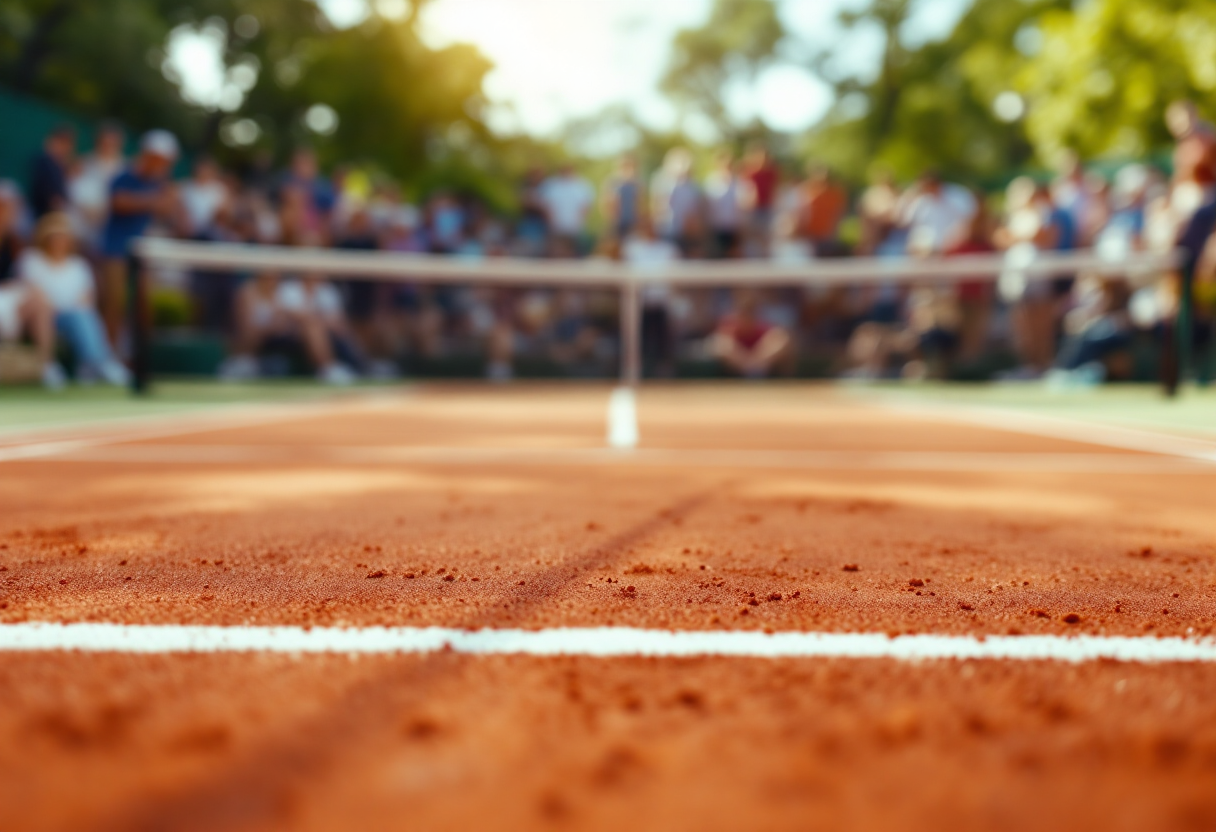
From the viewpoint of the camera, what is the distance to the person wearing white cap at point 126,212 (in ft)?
32.9

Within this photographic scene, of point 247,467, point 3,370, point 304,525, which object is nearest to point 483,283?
point 3,370

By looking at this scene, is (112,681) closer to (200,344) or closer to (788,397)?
(788,397)

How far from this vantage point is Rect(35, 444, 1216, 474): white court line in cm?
409

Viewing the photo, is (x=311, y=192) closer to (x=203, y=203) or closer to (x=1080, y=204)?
(x=203, y=203)

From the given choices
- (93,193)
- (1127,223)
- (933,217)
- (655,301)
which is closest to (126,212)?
(93,193)

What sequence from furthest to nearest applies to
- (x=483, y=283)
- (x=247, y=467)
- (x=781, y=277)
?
1. (x=483, y=283)
2. (x=781, y=277)
3. (x=247, y=467)

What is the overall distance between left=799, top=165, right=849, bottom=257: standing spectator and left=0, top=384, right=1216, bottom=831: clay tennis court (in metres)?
9.42

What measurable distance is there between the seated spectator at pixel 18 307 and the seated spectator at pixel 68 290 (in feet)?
0.30

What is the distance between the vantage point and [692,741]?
114 cm

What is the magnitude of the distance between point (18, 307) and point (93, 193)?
67.0 inches

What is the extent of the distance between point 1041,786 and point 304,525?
2.00m

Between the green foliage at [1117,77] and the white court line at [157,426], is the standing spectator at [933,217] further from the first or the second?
the green foliage at [1117,77]

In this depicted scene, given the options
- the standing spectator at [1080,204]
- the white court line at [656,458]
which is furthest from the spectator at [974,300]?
the white court line at [656,458]

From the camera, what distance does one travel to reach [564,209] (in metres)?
13.3
